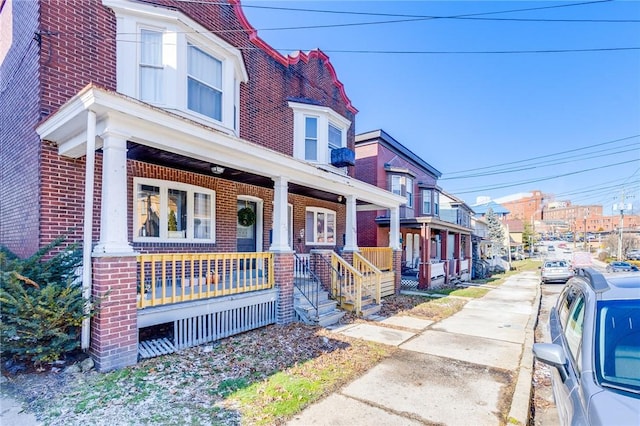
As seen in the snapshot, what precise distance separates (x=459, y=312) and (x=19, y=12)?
13.0 m

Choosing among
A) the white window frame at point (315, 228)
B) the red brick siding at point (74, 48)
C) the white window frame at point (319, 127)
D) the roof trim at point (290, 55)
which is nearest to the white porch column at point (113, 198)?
the red brick siding at point (74, 48)

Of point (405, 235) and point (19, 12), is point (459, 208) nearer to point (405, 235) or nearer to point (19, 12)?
point (405, 235)

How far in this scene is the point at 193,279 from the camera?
5.93 meters

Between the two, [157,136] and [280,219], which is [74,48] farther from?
[280,219]

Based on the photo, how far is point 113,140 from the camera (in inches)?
185

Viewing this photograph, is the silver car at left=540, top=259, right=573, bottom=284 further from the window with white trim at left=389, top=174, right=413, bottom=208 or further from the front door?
the front door

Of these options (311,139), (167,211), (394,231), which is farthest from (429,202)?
(167,211)

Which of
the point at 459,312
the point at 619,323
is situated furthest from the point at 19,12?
the point at 459,312

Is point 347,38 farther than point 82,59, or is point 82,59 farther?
point 347,38

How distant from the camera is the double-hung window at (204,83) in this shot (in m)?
7.62

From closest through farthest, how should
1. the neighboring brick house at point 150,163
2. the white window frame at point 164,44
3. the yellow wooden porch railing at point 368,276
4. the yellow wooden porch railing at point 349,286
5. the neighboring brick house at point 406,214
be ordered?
the neighboring brick house at point 150,163, the white window frame at point 164,44, the yellow wooden porch railing at point 349,286, the yellow wooden porch railing at point 368,276, the neighboring brick house at point 406,214

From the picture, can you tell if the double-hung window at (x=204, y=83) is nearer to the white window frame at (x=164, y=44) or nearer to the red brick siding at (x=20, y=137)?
the white window frame at (x=164, y=44)

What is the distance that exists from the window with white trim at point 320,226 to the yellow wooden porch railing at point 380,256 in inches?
84.7

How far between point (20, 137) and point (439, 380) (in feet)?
28.4
